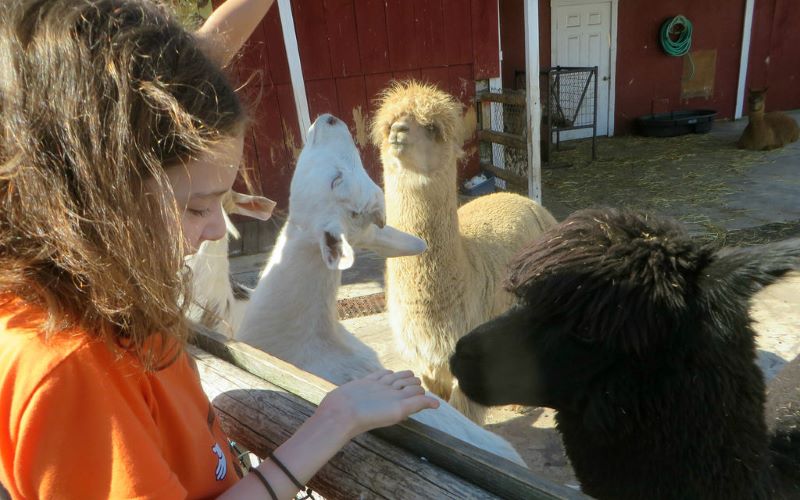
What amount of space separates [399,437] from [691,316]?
745 mm

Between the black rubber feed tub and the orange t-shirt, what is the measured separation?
1184 cm

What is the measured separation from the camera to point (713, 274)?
133 cm

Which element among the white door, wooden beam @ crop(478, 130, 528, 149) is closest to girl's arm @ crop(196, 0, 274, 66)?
wooden beam @ crop(478, 130, 528, 149)

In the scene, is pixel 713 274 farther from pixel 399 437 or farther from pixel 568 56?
pixel 568 56

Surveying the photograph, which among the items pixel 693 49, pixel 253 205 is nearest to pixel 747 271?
pixel 253 205

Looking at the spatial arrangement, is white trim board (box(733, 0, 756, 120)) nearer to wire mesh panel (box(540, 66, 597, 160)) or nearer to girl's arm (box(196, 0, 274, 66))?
wire mesh panel (box(540, 66, 597, 160))

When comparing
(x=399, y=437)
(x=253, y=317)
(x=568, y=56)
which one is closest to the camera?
(x=399, y=437)

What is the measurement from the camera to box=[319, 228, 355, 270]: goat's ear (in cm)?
186

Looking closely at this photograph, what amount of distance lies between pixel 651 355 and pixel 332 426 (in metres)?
0.79

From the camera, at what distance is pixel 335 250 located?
1.97 metres

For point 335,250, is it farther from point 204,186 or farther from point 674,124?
point 674,124

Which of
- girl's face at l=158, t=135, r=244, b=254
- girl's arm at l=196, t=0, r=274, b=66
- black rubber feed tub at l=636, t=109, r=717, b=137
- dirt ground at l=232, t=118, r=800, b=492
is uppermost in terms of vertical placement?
girl's arm at l=196, t=0, r=274, b=66

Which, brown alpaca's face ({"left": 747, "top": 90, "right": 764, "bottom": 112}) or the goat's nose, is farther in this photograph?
brown alpaca's face ({"left": 747, "top": 90, "right": 764, "bottom": 112})

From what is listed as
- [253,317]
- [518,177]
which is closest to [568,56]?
[518,177]
